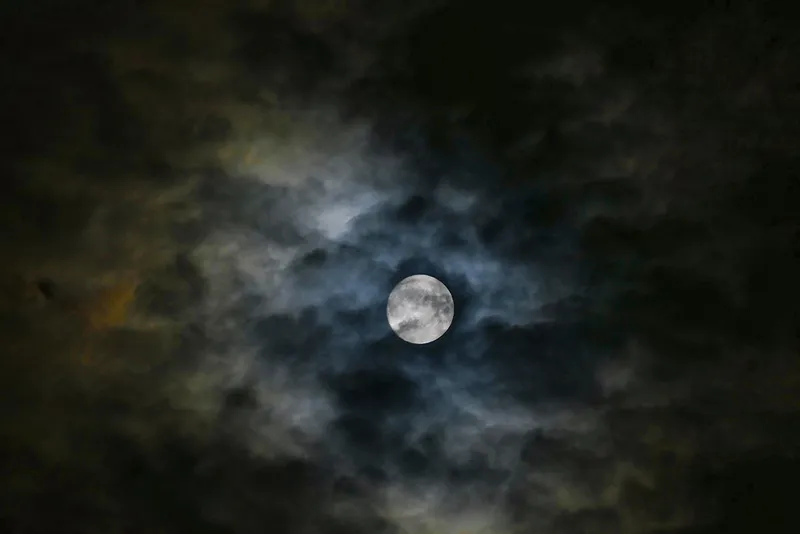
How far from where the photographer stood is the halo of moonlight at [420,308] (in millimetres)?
2227

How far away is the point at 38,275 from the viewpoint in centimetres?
235

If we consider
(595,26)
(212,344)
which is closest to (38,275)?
(212,344)

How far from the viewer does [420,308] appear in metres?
2.22

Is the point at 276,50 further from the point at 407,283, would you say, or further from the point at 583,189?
the point at 583,189

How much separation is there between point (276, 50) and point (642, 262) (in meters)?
1.39

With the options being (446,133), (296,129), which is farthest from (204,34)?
(446,133)

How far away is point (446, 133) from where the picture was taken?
7.46 ft

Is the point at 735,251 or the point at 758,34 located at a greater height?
the point at 758,34

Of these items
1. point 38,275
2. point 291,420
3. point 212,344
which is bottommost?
point 291,420

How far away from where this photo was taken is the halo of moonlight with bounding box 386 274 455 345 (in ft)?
7.30

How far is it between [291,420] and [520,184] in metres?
Answer: 1.11

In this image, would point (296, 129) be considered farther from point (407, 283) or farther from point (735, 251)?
point (735, 251)

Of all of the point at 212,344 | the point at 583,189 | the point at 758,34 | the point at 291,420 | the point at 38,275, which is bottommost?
the point at 291,420

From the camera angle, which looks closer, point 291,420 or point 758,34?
point 758,34
